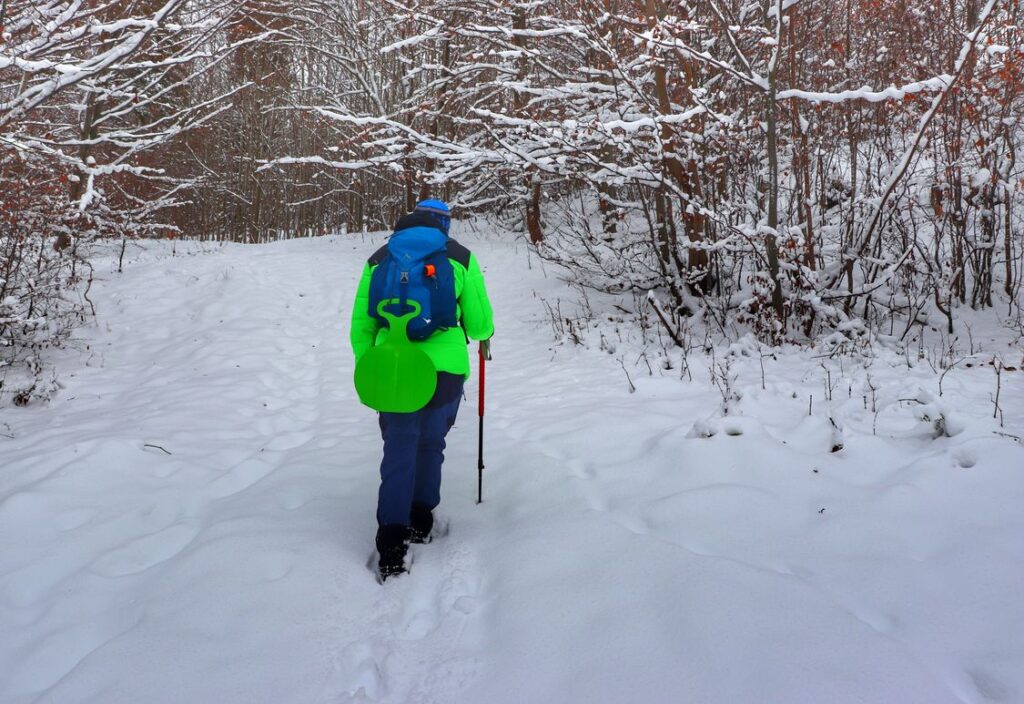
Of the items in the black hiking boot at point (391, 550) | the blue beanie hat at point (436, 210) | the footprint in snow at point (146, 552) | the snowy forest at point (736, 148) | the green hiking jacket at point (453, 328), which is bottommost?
the footprint in snow at point (146, 552)

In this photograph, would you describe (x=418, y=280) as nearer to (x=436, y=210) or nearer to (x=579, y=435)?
(x=436, y=210)

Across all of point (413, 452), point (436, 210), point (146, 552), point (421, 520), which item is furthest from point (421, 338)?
point (146, 552)

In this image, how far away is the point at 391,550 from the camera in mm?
2881

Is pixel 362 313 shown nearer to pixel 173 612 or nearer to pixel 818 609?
pixel 173 612

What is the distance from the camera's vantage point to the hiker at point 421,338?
294 cm

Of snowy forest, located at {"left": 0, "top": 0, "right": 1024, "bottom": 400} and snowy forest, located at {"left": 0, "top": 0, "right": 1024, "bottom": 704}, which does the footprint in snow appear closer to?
snowy forest, located at {"left": 0, "top": 0, "right": 1024, "bottom": 704}

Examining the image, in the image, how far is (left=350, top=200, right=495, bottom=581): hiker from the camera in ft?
9.63

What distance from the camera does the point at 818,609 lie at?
2.12 m

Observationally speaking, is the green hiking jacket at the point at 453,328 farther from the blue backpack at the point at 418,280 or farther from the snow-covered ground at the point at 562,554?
the snow-covered ground at the point at 562,554

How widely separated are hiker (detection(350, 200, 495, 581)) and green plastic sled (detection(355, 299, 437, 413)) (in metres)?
0.13

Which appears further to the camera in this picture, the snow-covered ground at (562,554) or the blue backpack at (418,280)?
the blue backpack at (418,280)

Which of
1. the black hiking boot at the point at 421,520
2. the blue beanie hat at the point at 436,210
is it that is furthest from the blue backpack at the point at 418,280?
the black hiking boot at the point at 421,520

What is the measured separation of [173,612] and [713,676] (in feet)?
7.25

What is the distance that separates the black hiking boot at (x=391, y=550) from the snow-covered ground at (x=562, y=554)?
78mm
